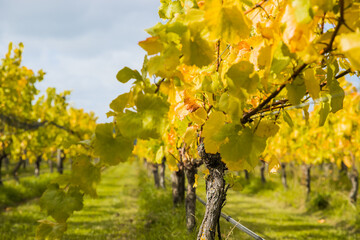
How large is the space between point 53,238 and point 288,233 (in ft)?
23.3

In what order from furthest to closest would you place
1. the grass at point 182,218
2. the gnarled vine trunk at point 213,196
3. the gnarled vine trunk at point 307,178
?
the gnarled vine trunk at point 307,178
the grass at point 182,218
the gnarled vine trunk at point 213,196

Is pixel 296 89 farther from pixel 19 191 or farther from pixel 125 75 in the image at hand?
pixel 19 191

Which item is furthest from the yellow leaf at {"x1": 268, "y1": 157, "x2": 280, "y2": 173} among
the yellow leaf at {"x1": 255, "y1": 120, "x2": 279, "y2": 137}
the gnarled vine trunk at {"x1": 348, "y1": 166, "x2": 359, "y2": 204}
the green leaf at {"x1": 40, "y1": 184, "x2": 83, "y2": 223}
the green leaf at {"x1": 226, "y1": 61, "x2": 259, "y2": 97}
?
the gnarled vine trunk at {"x1": 348, "y1": 166, "x2": 359, "y2": 204}

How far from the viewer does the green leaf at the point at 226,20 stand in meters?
0.69

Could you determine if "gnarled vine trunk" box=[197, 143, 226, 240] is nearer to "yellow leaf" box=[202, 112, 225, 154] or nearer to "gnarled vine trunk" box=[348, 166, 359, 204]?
"yellow leaf" box=[202, 112, 225, 154]

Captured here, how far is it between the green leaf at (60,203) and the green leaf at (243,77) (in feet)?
2.00

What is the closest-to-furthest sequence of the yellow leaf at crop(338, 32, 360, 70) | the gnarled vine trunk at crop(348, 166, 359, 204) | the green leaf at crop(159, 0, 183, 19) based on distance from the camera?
Answer: the yellow leaf at crop(338, 32, 360, 70)
the green leaf at crop(159, 0, 183, 19)
the gnarled vine trunk at crop(348, 166, 359, 204)

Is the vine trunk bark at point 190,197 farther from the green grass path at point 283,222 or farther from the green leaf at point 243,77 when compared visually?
the green leaf at point 243,77

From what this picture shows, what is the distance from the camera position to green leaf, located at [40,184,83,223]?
80cm

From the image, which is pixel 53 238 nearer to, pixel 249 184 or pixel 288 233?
pixel 288 233

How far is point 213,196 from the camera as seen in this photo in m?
1.79

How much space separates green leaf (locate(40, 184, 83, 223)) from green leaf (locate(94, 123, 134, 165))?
0.60 ft

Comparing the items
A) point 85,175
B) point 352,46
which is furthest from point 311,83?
point 85,175

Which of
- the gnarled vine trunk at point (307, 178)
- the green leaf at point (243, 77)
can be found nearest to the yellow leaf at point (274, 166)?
the green leaf at point (243, 77)
